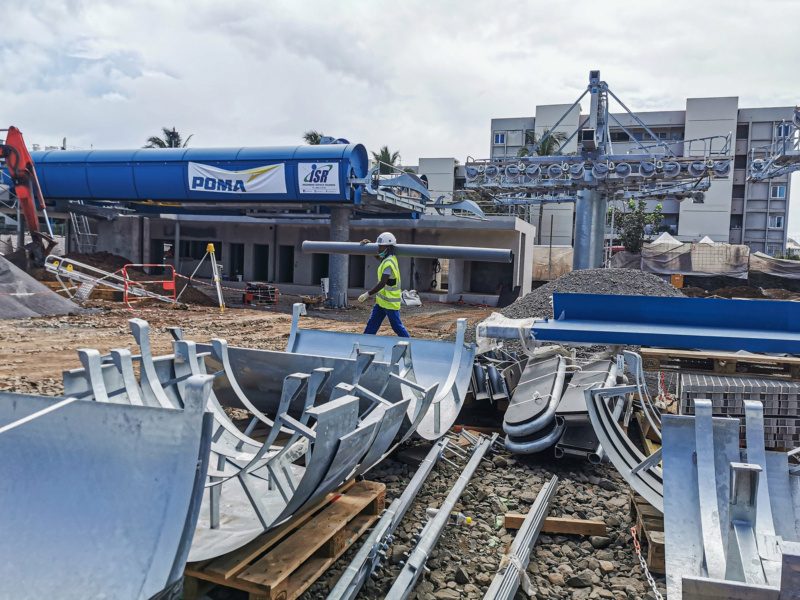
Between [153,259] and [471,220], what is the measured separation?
1522 cm

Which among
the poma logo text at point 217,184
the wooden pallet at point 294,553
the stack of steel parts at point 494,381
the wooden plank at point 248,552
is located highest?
the poma logo text at point 217,184

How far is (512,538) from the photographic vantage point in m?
4.67

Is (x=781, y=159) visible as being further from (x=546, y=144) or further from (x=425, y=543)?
(x=425, y=543)

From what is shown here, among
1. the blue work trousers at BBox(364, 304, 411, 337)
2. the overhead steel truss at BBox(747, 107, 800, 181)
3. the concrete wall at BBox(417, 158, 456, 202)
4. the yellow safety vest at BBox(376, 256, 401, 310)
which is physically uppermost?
the concrete wall at BBox(417, 158, 456, 202)

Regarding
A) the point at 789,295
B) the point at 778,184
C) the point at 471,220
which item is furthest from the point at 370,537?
the point at 778,184

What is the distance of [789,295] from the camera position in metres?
30.2

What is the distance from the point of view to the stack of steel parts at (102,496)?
279 cm

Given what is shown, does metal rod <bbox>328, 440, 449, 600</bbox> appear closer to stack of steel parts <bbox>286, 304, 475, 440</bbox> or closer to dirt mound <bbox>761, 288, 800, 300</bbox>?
stack of steel parts <bbox>286, 304, 475, 440</bbox>

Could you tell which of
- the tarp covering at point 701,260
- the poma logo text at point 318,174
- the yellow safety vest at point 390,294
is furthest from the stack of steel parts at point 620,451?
the tarp covering at point 701,260

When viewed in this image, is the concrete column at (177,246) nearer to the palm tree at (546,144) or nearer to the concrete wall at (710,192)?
the palm tree at (546,144)

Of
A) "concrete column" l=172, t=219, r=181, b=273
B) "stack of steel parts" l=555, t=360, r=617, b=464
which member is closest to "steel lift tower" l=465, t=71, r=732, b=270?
"concrete column" l=172, t=219, r=181, b=273

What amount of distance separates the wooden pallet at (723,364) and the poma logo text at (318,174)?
14.7 m

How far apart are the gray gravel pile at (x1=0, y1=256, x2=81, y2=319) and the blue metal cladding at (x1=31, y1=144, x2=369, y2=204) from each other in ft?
19.5

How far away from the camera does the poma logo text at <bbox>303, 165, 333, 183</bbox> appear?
747 inches
